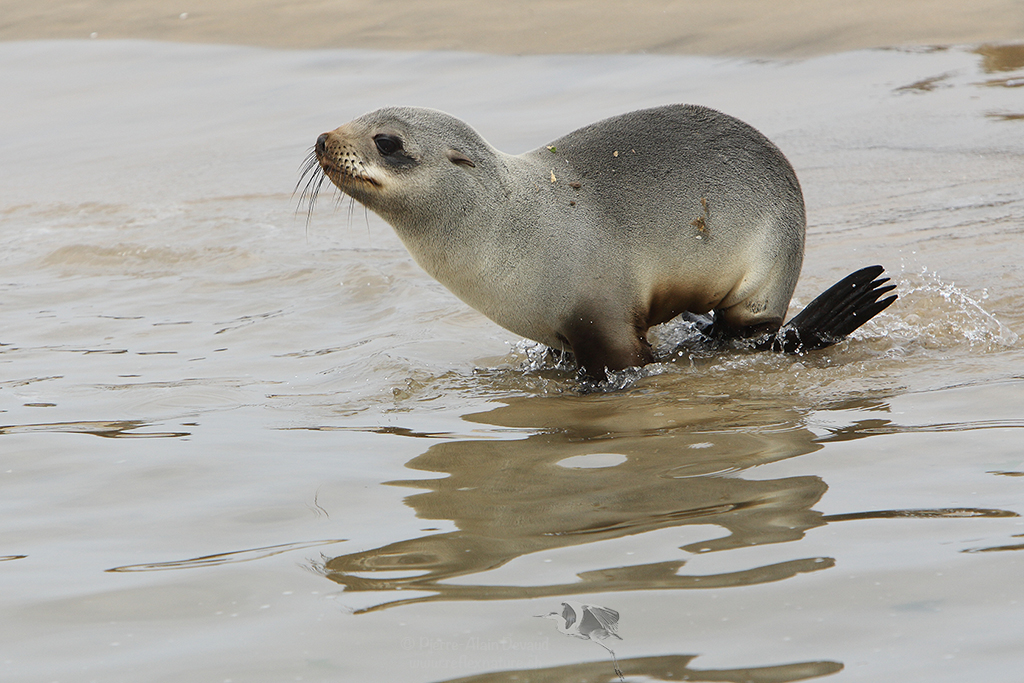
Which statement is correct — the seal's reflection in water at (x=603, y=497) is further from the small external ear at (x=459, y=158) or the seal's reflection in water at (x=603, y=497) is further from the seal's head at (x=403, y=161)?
the small external ear at (x=459, y=158)

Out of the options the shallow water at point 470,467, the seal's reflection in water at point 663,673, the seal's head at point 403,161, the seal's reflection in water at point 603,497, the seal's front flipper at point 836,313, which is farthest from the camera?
the seal's front flipper at point 836,313

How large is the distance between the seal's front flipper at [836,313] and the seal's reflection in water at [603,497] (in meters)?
1.09

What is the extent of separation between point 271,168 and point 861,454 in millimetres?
8282

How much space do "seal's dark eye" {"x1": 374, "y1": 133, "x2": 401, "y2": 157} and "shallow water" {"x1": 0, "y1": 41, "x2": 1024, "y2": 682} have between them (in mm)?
1038

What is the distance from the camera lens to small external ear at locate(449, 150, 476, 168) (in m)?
5.24

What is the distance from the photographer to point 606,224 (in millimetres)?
5430

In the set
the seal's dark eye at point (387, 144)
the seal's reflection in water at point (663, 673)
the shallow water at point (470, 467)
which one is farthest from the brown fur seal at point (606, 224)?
the seal's reflection in water at point (663, 673)

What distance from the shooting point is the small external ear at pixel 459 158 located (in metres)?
5.24

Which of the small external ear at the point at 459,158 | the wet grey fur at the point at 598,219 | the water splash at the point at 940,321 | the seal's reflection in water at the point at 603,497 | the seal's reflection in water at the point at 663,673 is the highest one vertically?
the small external ear at the point at 459,158

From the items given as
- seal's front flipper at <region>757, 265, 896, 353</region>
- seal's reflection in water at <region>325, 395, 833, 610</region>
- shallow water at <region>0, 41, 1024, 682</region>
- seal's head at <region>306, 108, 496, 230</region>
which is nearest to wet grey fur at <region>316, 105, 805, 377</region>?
seal's head at <region>306, 108, 496, 230</region>

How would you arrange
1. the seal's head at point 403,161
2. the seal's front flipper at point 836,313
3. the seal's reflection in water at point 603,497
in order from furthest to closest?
the seal's front flipper at point 836,313 < the seal's head at point 403,161 < the seal's reflection in water at point 603,497

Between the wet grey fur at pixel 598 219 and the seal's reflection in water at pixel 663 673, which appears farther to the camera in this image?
the wet grey fur at pixel 598 219

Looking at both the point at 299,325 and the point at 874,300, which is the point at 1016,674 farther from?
the point at 299,325

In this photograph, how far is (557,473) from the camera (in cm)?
381
